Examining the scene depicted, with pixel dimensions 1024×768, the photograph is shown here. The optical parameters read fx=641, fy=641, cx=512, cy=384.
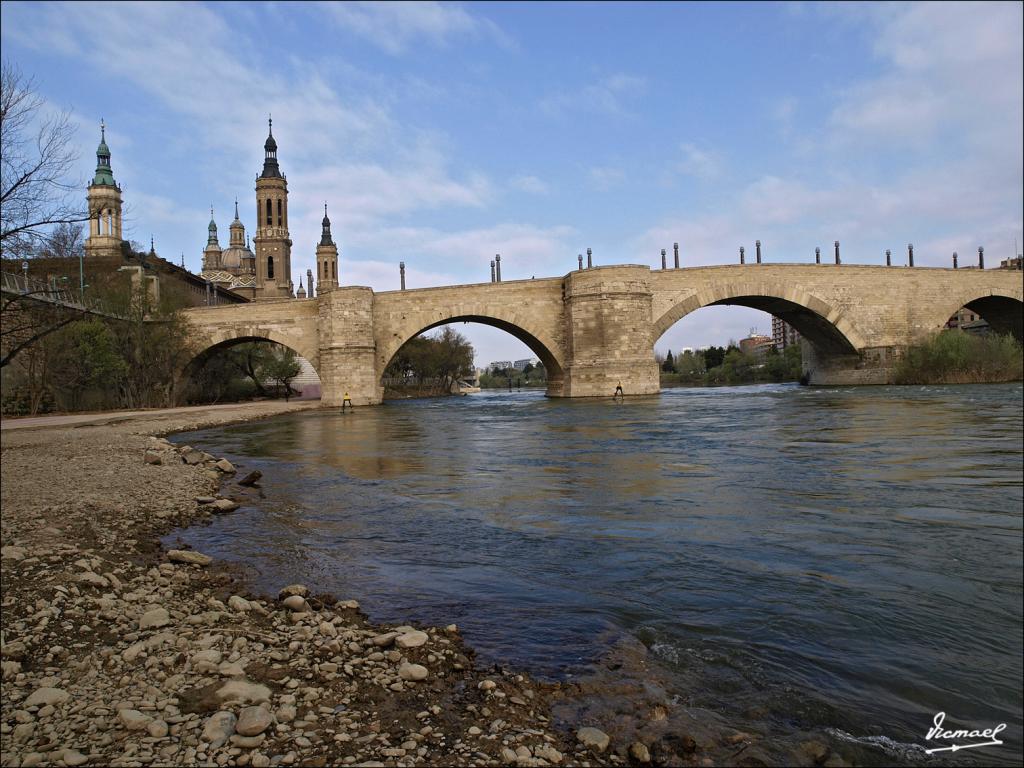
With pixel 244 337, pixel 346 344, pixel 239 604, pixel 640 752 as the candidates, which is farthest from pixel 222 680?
pixel 244 337

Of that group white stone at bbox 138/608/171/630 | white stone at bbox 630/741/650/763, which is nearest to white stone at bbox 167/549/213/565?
white stone at bbox 138/608/171/630

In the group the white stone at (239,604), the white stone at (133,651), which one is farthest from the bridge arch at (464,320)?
the white stone at (133,651)

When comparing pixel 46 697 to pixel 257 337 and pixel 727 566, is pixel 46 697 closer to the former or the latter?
pixel 727 566

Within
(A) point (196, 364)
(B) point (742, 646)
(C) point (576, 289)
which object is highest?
(C) point (576, 289)

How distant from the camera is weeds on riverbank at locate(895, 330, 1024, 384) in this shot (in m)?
28.4

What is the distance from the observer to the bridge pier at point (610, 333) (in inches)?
1152

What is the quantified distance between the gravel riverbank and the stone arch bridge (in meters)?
26.4

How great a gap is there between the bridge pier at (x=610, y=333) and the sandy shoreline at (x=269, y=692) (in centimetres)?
2619

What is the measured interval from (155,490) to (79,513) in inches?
54.3

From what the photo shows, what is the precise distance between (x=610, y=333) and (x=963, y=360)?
53.1 ft

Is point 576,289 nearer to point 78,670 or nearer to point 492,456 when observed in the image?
point 492,456

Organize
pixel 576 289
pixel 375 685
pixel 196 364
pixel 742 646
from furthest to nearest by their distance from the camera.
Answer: pixel 196 364 → pixel 576 289 → pixel 742 646 → pixel 375 685

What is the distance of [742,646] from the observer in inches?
111

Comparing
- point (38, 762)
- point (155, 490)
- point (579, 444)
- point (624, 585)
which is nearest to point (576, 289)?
point (579, 444)
